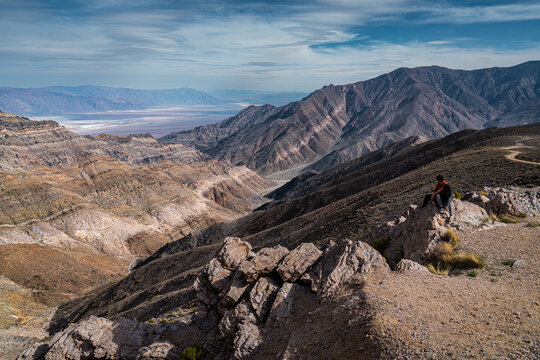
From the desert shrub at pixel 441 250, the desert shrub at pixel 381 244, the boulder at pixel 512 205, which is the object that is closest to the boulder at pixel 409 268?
the desert shrub at pixel 441 250

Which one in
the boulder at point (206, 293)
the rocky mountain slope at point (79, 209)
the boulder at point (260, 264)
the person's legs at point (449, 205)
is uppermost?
the person's legs at point (449, 205)

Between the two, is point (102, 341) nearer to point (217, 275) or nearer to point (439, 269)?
point (217, 275)

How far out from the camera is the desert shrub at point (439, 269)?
10.4 metres

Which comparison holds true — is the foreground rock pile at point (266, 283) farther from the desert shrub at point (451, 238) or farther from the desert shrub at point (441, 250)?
the desert shrub at point (451, 238)

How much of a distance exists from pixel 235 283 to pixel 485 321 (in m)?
7.66

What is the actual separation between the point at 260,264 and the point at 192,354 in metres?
3.87

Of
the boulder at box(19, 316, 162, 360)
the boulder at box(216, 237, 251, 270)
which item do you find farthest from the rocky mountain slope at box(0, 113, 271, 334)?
the boulder at box(216, 237, 251, 270)

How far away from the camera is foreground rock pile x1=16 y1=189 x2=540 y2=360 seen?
394 inches

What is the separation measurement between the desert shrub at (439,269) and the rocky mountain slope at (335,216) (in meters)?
1.15

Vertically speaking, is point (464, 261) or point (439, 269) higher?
point (464, 261)

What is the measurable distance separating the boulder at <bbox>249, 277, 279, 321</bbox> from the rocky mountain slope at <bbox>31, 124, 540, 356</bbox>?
2.17m

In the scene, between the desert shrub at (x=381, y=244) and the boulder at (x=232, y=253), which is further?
the desert shrub at (x=381, y=244)

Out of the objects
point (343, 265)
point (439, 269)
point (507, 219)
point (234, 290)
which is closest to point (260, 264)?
point (234, 290)

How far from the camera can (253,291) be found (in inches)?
422
